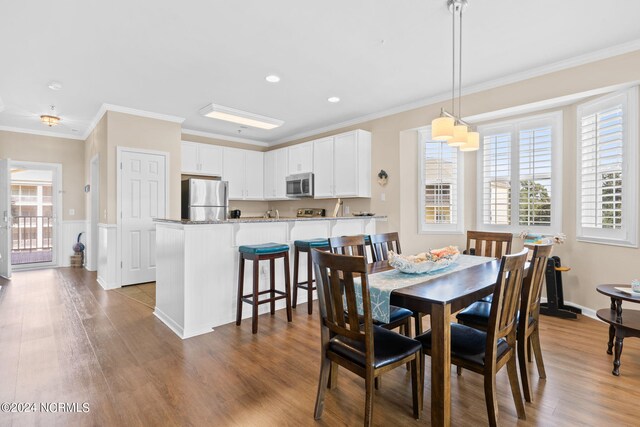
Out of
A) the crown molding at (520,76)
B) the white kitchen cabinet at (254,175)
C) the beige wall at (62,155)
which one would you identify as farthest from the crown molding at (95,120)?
the crown molding at (520,76)

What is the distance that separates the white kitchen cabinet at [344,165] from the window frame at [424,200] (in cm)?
82

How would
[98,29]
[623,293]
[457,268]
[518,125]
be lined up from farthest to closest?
[518,125]
[98,29]
[623,293]
[457,268]

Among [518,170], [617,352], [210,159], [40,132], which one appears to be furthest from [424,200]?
[40,132]

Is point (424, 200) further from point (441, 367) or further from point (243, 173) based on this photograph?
point (243, 173)

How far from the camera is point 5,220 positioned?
5270mm

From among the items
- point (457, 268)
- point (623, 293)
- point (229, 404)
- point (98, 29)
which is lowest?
point (229, 404)

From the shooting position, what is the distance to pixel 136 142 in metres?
4.81

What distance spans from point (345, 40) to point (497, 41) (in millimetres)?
1348

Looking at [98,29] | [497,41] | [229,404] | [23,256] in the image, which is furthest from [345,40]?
[23,256]

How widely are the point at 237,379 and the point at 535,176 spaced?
154 inches

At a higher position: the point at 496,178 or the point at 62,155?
the point at 62,155

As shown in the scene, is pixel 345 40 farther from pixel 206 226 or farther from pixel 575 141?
pixel 575 141

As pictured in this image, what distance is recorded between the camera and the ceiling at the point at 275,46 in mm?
2414

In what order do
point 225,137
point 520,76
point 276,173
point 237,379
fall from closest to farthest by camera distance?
point 237,379, point 520,76, point 225,137, point 276,173
